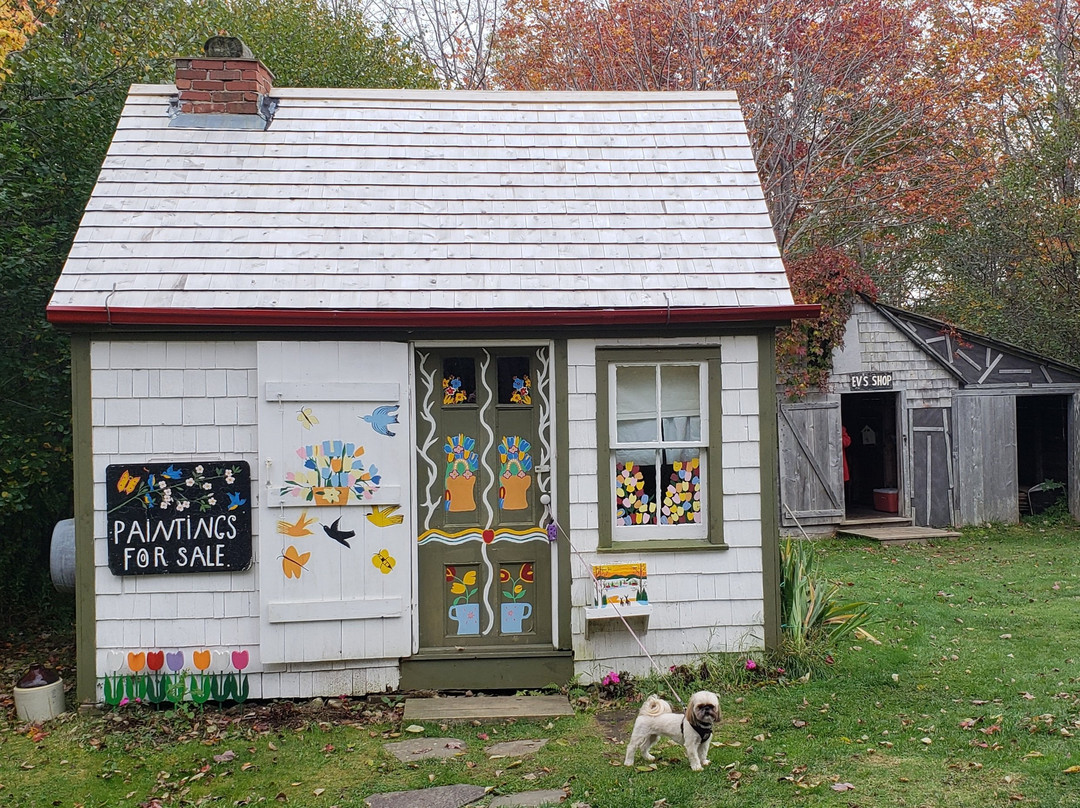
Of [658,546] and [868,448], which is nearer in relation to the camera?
[658,546]

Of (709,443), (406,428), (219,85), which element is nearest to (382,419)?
(406,428)

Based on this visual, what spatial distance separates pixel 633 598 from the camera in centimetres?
641

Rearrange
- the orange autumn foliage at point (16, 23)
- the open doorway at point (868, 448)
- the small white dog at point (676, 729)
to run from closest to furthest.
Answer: the small white dog at point (676, 729) → the orange autumn foliage at point (16, 23) → the open doorway at point (868, 448)

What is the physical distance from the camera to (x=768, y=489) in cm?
659

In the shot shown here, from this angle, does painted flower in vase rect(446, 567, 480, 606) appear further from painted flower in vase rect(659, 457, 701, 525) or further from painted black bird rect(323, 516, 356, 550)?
painted flower in vase rect(659, 457, 701, 525)

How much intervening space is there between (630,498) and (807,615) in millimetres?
1709

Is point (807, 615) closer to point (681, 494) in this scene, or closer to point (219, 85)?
point (681, 494)

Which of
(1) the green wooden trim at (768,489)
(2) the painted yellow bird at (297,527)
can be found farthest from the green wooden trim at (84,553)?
(1) the green wooden trim at (768,489)

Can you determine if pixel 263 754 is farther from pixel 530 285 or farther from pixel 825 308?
pixel 825 308

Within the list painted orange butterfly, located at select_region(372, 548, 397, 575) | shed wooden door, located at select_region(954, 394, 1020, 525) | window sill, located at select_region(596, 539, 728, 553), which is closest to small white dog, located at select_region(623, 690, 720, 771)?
window sill, located at select_region(596, 539, 728, 553)

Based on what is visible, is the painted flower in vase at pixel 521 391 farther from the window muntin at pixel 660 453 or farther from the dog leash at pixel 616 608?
the dog leash at pixel 616 608

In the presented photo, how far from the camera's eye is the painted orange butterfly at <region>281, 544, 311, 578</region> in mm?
6223

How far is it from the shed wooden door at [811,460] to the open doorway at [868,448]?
1.92 metres

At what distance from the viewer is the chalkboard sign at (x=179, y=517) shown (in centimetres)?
614
